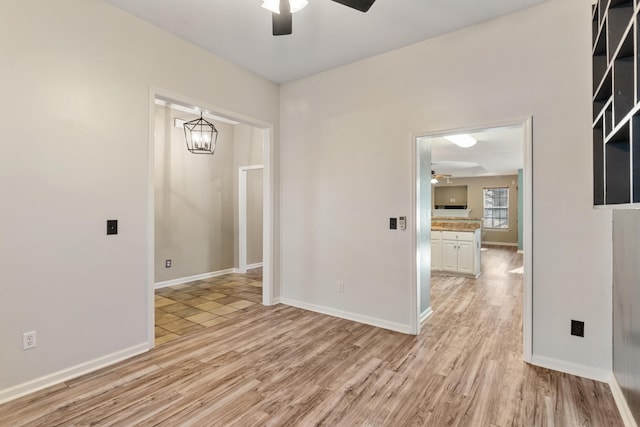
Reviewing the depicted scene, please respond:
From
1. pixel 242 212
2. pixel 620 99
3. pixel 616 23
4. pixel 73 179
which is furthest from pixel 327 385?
pixel 242 212

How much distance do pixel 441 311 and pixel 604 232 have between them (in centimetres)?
199

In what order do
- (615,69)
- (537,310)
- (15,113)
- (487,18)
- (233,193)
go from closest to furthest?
(615,69), (15,113), (537,310), (487,18), (233,193)

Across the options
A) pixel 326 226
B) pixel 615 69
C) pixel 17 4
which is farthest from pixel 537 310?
pixel 17 4

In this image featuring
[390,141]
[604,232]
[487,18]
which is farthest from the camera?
[390,141]

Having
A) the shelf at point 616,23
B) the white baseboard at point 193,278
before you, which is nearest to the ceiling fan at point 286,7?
the shelf at point 616,23

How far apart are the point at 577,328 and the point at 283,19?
3.10 meters

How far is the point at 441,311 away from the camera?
387 centimetres

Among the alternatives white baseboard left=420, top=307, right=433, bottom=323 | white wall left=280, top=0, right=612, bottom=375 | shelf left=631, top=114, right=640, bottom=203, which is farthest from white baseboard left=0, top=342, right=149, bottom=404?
shelf left=631, top=114, right=640, bottom=203

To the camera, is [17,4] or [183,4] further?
[183,4]

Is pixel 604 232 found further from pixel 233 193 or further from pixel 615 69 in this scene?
pixel 233 193

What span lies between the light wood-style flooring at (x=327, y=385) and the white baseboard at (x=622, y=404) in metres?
0.04

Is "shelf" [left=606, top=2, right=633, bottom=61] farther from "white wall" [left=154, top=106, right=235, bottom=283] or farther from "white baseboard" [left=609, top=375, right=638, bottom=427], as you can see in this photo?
"white wall" [left=154, top=106, right=235, bottom=283]

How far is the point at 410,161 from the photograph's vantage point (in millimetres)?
3164

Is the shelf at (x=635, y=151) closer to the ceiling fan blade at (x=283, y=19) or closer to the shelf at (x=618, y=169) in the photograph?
the shelf at (x=618, y=169)
